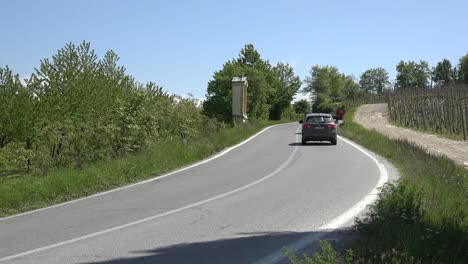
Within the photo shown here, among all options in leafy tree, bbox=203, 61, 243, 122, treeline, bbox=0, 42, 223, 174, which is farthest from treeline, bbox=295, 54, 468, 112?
treeline, bbox=0, 42, 223, 174

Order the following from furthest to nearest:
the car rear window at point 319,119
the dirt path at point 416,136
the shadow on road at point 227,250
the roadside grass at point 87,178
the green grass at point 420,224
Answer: the car rear window at point 319,119 < the dirt path at point 416,136 < the roadside grass at point 87,178 < the shadow on road at point 227,250 < the green grass at point 420,224

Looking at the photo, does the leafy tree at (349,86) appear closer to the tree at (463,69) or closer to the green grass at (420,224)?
the tree at (463,69)

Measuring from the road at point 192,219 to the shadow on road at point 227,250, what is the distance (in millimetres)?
12

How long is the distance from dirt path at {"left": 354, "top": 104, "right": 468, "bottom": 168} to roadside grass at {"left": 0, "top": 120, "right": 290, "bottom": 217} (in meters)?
10.8

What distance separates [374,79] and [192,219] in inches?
7102

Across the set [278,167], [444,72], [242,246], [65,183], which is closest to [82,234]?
[242,246]

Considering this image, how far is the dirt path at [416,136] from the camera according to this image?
88.8 feet

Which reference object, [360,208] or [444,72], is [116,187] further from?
[444,72]

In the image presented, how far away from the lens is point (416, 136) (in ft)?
131

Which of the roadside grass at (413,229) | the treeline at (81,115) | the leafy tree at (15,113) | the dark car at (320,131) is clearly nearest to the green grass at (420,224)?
the roadside grass at (413,229)

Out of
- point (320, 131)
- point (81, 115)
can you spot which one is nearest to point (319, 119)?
point (320, 131)

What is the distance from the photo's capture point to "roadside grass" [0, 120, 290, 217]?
11500mm

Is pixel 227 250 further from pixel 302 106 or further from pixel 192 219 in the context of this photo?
pixel 302 106

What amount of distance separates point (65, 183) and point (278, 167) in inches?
297
